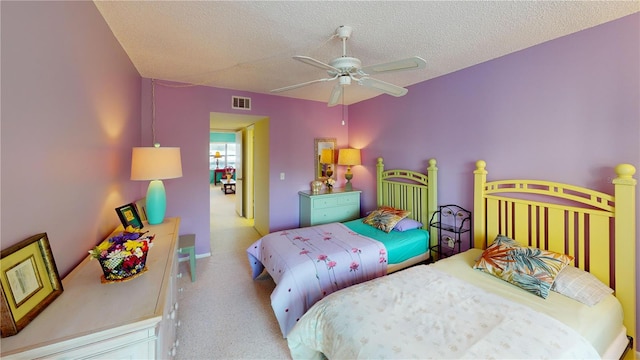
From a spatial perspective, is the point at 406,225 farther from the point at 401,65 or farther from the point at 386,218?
the point at 401,65

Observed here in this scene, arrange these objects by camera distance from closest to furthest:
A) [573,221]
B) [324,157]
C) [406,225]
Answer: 1. [573,221]
2. [406,225]
3. [324,157]

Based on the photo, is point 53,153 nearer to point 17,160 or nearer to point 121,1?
point 17,160

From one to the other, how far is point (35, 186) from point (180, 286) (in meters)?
2.17

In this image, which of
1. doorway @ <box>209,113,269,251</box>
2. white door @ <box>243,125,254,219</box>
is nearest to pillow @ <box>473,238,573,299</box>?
doorway @ <box>209,113,269,251</box>

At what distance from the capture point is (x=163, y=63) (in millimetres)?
2662

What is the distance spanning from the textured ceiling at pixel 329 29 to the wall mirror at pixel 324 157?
180 cm

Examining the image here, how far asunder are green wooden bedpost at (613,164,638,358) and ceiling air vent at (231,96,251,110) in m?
3.90

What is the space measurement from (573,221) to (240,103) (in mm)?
3937

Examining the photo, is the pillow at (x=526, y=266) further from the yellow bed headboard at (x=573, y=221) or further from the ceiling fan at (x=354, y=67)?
the ceiling fan at (x=354, y=67)

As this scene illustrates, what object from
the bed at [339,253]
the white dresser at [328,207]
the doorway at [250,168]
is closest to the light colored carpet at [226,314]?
the bed at [339,253]

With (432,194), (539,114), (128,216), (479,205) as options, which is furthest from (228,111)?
(539,114)

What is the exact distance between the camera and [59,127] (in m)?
1.25

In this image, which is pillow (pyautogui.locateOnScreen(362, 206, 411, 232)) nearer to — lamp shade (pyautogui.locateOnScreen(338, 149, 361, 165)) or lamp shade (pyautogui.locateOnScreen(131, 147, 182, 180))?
lamp shade (pyautogui.locateOnScreen(338, 149, 361, 165))

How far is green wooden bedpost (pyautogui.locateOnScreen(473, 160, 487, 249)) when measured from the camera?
8.42ft
